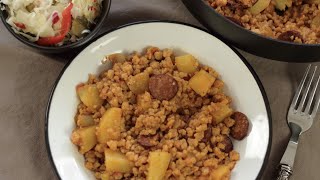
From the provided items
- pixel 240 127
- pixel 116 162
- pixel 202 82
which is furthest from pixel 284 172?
pixel 116 162

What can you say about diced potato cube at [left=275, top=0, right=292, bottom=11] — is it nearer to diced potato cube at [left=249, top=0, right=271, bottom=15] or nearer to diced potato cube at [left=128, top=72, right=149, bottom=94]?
diced potato cube at [left=249, top=0, right=271, bottom=15]

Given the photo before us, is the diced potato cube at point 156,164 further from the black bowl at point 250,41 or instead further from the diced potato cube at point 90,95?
the black bowl at point 250,41

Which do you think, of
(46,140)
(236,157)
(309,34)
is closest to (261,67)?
(309,34)

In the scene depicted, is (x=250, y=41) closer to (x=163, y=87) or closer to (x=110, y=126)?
(x=163, y=87)

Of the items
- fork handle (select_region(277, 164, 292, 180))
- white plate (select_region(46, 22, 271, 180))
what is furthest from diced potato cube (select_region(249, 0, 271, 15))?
fork handle (select_region(277, 164, 292, 180))

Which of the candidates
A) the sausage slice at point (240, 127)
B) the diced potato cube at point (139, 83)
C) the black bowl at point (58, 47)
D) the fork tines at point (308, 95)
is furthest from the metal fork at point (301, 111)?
the black bowl at point (58, 47)

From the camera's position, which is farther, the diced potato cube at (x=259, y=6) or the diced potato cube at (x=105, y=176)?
the diced potato cube at (x=259, y=6)
